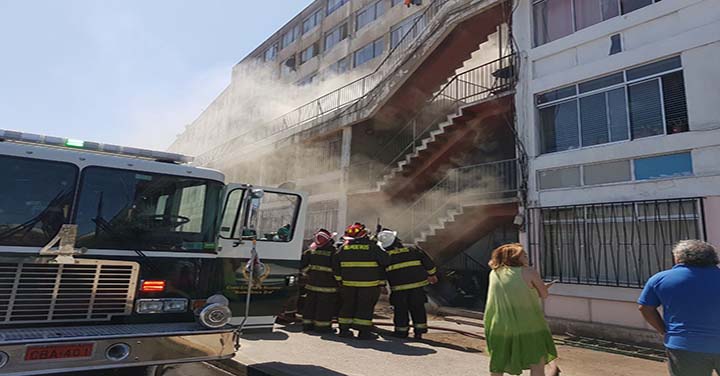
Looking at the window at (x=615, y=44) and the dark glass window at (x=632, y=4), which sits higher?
the dark glass window at (x=632, y=4)

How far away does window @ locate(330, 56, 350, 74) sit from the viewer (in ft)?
76.8

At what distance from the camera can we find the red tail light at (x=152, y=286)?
396 centimetres

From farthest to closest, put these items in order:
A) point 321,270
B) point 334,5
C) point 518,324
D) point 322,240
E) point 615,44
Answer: point 334,5 → point 615,44 → point 322,240 → point 321,270 → point 518,324

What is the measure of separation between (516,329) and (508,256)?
23.3 inches

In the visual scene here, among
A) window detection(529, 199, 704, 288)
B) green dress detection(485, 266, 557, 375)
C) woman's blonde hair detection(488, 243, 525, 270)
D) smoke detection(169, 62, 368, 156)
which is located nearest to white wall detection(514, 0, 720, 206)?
window detection(529, 199, 704, 288)

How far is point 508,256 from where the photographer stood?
12.4 ft

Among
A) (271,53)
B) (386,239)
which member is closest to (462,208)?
(386,239)

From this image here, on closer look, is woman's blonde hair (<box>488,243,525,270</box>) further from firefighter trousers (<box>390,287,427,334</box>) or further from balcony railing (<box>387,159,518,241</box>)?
balcony railing (<box>387,159,518,241</box>)

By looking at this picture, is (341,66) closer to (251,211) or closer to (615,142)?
(615,142)

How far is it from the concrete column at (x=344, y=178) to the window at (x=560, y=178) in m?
7.76

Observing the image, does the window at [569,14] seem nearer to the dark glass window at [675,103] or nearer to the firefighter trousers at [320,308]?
the dark glass window at [675,103]

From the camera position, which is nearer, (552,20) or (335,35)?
(552,20)

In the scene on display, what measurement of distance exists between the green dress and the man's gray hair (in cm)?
105

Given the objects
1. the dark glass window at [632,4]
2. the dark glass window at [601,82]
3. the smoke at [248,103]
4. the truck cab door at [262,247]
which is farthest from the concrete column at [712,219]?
the smoke at [248,103]
